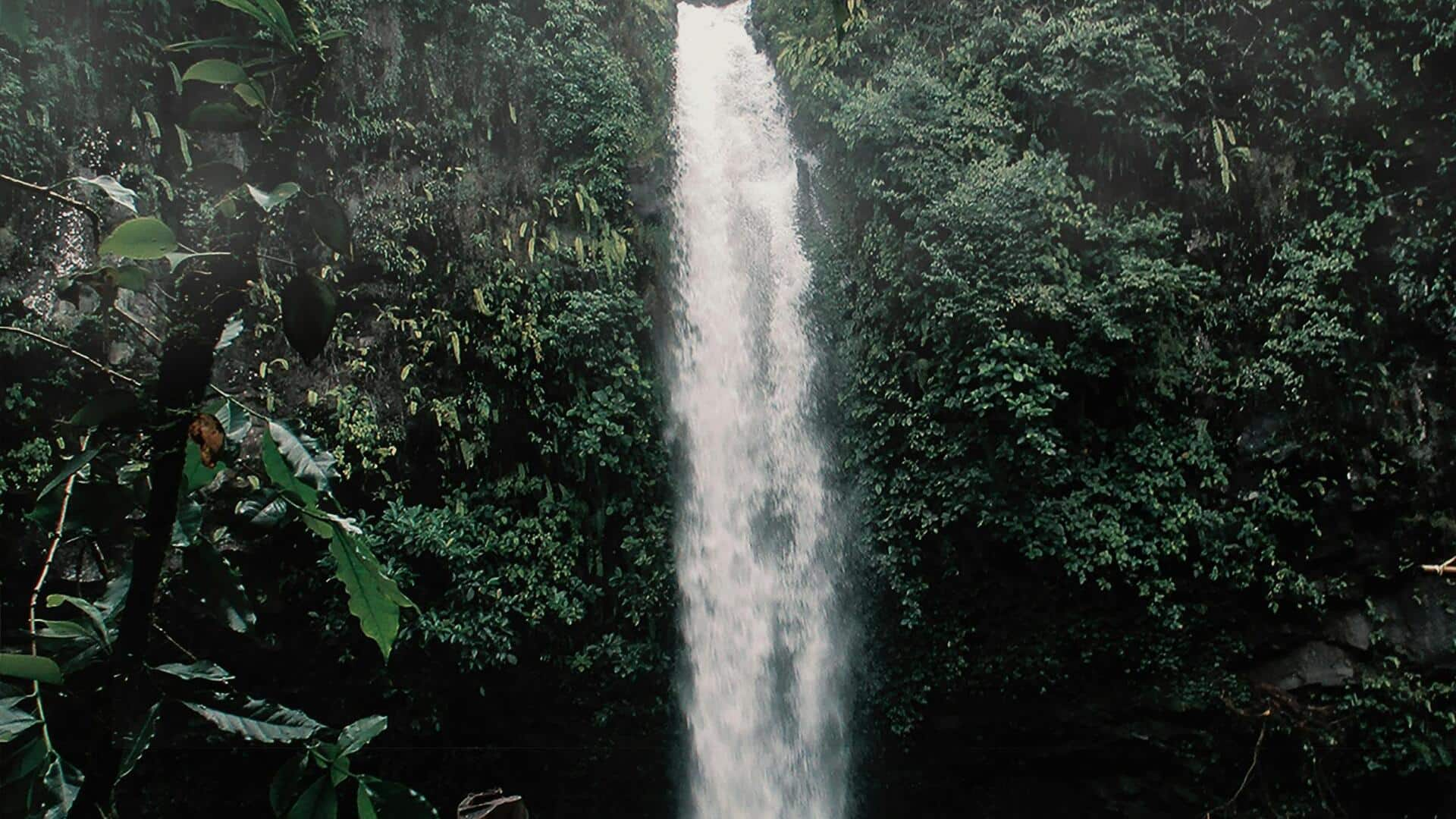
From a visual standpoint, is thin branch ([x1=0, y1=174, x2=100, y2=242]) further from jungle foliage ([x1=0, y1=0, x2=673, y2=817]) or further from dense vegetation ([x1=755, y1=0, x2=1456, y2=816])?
dense vegetation ([x1=755, y1=0, x2=1456, y2=816])

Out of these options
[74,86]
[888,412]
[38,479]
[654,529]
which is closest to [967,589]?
[888,412]

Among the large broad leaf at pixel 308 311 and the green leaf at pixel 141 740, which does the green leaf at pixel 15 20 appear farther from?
the green leaf at pixel 141 740

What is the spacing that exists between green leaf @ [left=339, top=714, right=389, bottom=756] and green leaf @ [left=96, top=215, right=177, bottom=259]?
0.53m

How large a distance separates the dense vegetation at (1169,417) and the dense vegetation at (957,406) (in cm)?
3

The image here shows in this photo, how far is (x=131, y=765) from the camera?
0.98 meters

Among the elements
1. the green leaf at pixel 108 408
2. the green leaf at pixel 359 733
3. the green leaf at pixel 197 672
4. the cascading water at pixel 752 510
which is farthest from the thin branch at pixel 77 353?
the cascading water at pixel 752 510

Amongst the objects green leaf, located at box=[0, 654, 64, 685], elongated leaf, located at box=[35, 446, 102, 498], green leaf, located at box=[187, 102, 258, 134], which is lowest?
green leaf, located at box=[0, 654, 64, 685]

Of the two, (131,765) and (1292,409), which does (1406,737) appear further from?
(131,765)

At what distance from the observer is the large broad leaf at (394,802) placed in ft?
3.02

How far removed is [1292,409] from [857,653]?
3763mm

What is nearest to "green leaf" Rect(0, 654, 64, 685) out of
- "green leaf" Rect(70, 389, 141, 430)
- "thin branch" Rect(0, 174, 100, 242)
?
"green leaf" Rect(70, 389, 141, 430)

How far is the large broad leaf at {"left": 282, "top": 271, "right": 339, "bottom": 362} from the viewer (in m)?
0.95

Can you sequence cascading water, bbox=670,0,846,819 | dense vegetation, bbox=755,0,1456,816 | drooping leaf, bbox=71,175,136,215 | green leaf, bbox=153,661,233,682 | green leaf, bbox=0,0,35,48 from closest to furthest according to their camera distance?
green leaf, bbox=0,0,35,48
green leaf, bbox=153,661,233,682
drooping leaf, bbox=71,175,136,215
dense vegetation, bbox=755,0,1456,816
cascading water, bbox=670,0,846,819

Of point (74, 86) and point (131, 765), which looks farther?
point (74, 86)
